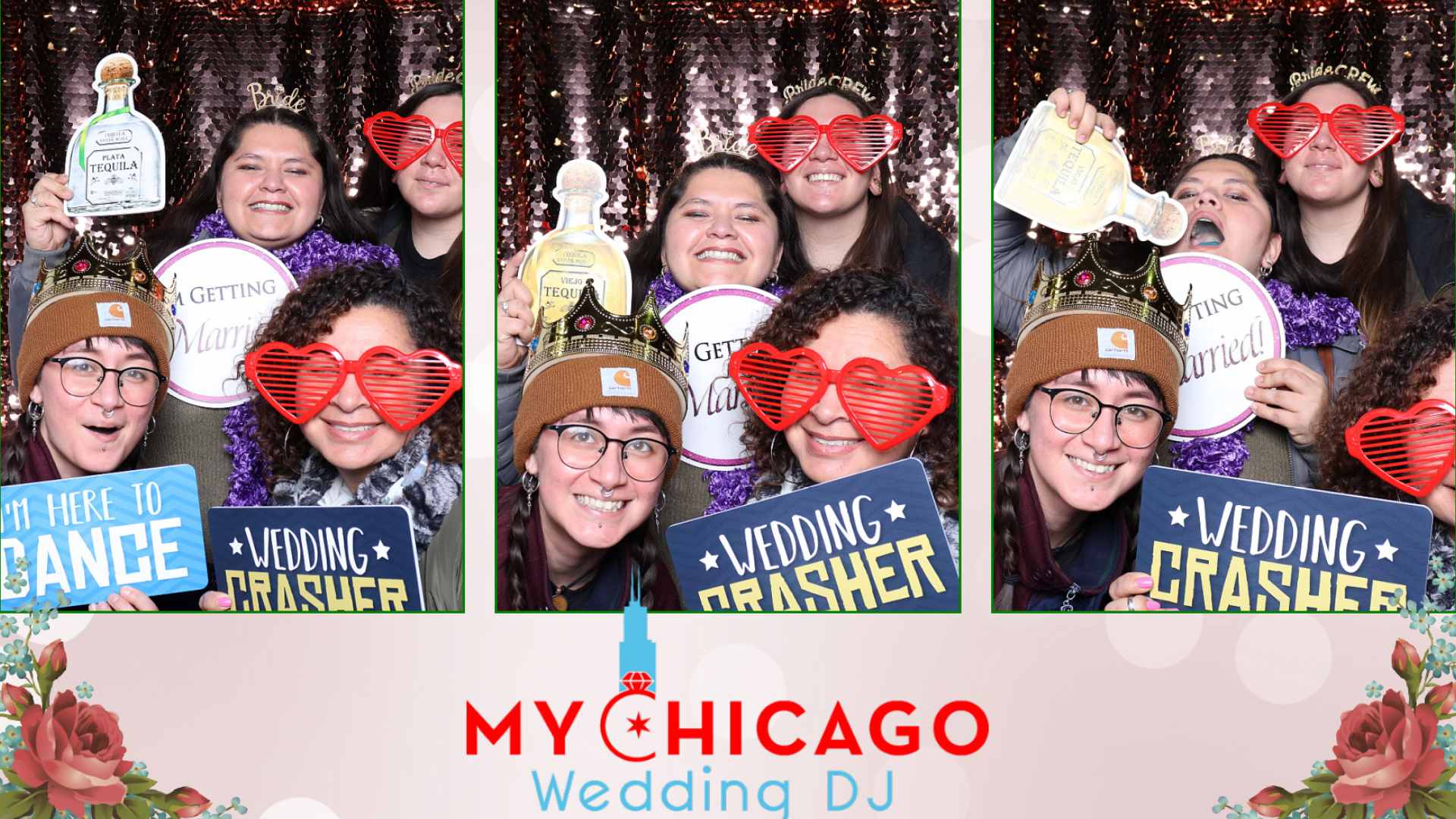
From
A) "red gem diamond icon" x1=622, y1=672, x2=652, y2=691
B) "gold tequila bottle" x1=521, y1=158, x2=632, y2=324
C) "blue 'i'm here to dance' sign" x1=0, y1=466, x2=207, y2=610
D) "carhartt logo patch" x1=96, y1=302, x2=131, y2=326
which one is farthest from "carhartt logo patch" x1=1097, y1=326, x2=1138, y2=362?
"carhartt logo patch" x1=96, y1=302, x2=131, y2=326

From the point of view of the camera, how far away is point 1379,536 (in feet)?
8.32

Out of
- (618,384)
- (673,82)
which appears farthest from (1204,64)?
(618,384)

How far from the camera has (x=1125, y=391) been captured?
8.32 ft

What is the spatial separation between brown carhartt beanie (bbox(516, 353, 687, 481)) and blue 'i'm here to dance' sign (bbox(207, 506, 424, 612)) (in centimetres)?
34

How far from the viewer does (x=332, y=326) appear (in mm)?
2611

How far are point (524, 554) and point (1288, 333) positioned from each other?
172 centimetres

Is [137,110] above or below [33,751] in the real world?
above

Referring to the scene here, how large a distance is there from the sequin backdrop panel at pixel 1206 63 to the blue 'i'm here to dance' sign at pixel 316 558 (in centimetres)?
161

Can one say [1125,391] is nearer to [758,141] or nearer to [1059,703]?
[1059,703]

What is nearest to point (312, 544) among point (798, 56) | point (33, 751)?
point (33, 751)

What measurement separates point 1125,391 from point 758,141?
954 mm

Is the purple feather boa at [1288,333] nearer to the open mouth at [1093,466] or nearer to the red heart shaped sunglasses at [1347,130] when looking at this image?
the open mouth at [1093,466]

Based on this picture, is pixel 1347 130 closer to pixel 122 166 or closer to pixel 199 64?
pixel 199 64

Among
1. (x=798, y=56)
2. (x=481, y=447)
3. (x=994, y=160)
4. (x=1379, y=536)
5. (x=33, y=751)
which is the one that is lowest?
(x=33, y=751)
